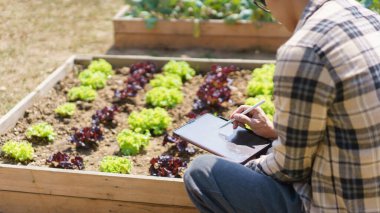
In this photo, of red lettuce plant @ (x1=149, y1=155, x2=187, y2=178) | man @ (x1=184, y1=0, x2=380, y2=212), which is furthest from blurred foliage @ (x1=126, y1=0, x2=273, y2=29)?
man @ (x1=184, y1=0, x2=380, y2=212)

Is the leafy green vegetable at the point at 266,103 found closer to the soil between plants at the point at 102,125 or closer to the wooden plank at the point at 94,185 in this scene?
the soil between plants at the point at 102,125

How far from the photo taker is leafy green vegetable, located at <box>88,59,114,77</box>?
17.1 feet

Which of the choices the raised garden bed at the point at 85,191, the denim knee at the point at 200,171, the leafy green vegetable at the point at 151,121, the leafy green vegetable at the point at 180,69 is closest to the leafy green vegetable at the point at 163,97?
the leafy green vegetable at the point at 151,121

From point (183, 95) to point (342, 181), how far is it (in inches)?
108

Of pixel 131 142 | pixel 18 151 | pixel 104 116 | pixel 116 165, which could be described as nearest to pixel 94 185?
pixel 116 165

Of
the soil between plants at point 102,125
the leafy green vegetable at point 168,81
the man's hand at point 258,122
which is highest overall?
the man's hand at point 258,122

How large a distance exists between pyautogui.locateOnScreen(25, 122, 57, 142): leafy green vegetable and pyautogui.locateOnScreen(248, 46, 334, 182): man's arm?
7.43 feet

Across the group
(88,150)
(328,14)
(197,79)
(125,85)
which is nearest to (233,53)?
(197,79)

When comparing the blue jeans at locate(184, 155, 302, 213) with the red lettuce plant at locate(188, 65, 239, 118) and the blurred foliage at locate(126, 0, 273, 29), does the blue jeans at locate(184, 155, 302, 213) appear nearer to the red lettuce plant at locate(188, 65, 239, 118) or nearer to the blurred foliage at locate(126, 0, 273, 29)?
the red lettuce plant at locate(188, 65, 239, 118)

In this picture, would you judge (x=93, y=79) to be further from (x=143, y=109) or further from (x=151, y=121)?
(x=151, y=121)

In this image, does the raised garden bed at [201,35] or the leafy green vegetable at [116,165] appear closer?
the leafy green vegetable at [116,165]

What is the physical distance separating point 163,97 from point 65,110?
78cm

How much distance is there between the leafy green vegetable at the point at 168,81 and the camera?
4.96 metres

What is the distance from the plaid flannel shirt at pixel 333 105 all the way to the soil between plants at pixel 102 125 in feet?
5.45
